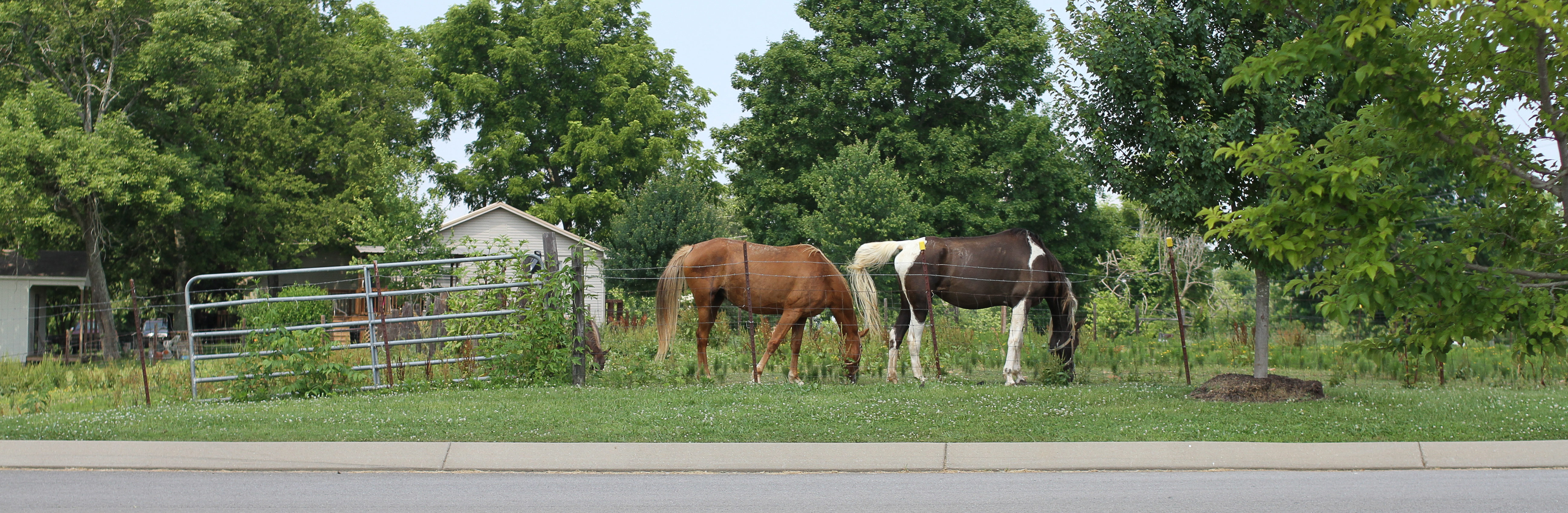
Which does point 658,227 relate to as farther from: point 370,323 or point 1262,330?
point 1262,330

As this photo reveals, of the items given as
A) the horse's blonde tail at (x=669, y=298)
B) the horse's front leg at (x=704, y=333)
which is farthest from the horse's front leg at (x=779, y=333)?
the horse's blonde tail at (x=669, y=298)

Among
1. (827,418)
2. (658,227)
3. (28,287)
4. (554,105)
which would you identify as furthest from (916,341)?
(554,105)

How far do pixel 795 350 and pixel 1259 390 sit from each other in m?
5.55

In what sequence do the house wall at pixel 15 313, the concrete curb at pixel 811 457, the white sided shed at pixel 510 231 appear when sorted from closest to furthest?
the concrete curb at pixel 811 457, the house wall at pixel 15 313, the white sided shed at pixel 510 231

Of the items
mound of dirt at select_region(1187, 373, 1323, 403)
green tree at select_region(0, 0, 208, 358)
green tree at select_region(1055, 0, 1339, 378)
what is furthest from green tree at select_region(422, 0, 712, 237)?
mound of dirt at select_region(1187, 373, 1323, 403)

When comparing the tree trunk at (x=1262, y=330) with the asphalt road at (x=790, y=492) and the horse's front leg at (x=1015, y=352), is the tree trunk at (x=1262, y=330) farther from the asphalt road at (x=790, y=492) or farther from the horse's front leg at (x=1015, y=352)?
the asphalt road at (x=790, y=492)

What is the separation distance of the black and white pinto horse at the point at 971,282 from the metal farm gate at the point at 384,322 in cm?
370

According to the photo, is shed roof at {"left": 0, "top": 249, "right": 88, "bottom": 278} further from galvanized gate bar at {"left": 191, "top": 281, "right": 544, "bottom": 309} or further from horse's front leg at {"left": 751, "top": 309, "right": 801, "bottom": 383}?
horse's front leg at {"left": 751, "top": 309, "right": 801, "bottom": 383}

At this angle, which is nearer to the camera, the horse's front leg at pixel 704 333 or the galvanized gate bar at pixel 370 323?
the galvanized gate bar at pixel 370 323

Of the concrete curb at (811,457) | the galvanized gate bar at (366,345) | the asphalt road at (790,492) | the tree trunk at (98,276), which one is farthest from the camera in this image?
the tree trunk at (98,276)

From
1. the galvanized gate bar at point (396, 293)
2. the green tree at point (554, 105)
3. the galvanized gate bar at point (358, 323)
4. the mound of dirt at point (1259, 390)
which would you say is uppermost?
the green tree at point (554, 105)

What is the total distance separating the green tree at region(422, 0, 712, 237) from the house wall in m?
16.8

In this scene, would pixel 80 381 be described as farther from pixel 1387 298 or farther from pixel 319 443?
pixel 1387 298

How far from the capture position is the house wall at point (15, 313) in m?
26.7
